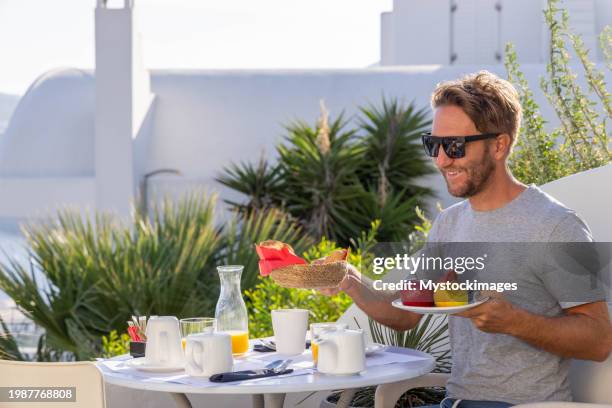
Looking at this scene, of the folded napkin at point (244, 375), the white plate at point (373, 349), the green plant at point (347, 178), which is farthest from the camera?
the green plant at point (347, 178)

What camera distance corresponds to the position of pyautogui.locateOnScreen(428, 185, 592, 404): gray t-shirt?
124 inches

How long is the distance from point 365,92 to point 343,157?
2.57 metres

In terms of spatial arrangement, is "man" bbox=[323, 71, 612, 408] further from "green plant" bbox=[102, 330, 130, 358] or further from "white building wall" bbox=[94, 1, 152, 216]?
"white building wall" bbox=[94, 1, 152, 216]

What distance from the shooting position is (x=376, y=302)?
3.53 meters

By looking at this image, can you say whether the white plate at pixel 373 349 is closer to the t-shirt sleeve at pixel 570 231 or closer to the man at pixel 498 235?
the man at pixel 498 235

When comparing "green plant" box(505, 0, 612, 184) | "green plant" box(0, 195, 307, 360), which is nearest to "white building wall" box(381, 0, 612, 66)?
"green plant" box(0, 195, 307, 360)

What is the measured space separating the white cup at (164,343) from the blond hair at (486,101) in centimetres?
116

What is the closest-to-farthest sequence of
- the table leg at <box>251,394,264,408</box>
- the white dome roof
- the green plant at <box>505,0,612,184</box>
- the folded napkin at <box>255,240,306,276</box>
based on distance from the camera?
1. the folded napkin at <box>255,240,306,276</box>
2. the table leg at <box>251,394,264,408</box>
3. the green plant at <box>505,0,612,184</box>
4. the white dome roof

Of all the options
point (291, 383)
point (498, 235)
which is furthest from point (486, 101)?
point (291, 383)

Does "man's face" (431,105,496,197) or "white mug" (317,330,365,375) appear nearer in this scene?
"white mug" (317,330,365,375)

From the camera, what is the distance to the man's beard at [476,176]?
330 centimetres

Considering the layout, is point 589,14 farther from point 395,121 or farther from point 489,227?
point 489,227

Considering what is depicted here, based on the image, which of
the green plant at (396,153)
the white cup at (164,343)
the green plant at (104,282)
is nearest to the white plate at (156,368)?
the white cup at (164,343)

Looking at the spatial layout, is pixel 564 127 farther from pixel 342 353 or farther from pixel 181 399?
pixel 181 399
